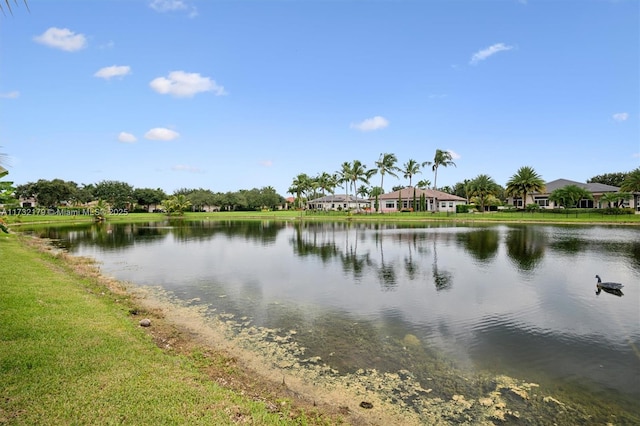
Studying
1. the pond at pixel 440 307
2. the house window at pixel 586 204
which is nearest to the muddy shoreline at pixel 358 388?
the pond at pixel 440 307

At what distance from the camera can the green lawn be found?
204 inches

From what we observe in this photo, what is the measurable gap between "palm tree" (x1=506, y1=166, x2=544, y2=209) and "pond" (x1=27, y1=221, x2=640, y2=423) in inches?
1908

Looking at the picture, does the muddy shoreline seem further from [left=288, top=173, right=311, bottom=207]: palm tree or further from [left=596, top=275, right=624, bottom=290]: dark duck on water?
[left=288, top=173, right=311, bottom=207]: palm tree

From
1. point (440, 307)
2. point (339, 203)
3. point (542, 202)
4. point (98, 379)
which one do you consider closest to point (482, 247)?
point (440, 307)

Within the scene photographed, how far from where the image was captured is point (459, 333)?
10500mm

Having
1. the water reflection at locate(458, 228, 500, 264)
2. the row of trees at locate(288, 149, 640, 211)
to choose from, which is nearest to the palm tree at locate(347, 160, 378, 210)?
the row of trees at locate(288, 149, 640, 211)

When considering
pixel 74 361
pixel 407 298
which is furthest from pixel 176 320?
pixel 407 298

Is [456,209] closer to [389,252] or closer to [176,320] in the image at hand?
[389,252]

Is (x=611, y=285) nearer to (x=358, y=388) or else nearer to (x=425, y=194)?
(x=358, y=388)

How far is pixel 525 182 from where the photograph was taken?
7119cm

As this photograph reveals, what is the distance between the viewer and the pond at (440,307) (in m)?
8.27

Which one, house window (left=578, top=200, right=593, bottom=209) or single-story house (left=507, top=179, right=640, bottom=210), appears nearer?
single-story house (left=507, top=179, right=640, bottom=210)

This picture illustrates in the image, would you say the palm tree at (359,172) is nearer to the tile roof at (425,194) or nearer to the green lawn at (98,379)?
the tile roof at (425,194)

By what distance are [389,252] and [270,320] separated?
54.6 feet
